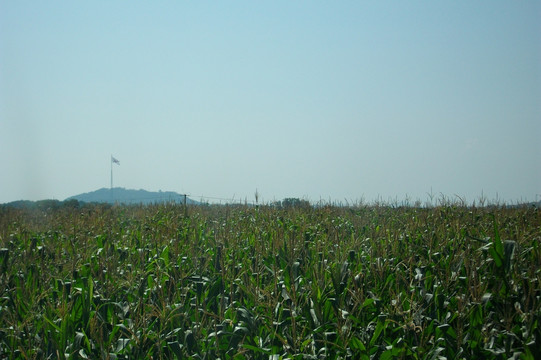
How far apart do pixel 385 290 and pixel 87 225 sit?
31.0ft

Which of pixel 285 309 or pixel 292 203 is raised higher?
pixel 292 203

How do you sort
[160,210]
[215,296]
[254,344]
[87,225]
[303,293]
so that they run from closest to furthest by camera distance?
[254,344], [303,293], [215,296], [87,225], [160,210]

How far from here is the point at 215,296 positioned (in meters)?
6.68

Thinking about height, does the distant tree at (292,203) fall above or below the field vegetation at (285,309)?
above

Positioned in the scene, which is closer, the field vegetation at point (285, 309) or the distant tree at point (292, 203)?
the field vegetation at point (285, 309)

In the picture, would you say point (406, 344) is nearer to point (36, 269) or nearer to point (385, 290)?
point (385, 290)

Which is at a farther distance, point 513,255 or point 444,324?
point 513,255

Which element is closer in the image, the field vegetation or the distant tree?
the field vegetation

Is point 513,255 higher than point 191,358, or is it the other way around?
point 513,255

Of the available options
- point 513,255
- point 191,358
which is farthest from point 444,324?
point 191,358

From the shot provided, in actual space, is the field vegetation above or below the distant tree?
below

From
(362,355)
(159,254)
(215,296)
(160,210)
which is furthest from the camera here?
(160,210)

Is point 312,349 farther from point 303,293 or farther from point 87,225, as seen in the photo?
point 87,225

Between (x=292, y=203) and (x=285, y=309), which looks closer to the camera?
(x=285, y=309)
